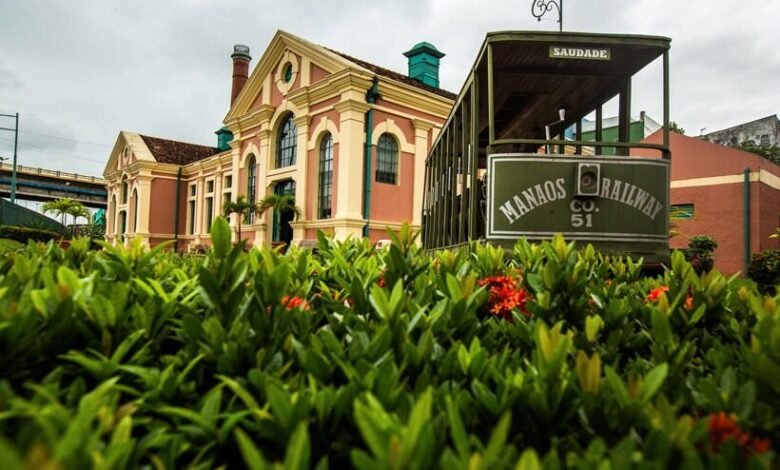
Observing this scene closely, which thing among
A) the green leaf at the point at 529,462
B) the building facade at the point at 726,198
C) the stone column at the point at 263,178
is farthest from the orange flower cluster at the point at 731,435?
the stone column at the point at 263,178

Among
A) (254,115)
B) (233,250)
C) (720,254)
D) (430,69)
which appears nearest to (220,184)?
(254,115)

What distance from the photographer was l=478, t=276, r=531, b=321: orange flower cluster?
70.3 inches

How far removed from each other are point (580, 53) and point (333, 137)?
13.6 meters

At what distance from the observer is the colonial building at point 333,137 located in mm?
17641

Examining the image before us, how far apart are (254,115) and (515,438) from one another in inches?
917

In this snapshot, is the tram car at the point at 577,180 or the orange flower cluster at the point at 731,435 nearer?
the orange flower cluster at the point at 731,435

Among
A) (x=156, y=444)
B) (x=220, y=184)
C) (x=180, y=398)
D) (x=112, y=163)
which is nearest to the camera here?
(x=156, y=444)

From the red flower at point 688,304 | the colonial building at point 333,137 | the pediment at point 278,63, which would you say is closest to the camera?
the red flower at point 688,304

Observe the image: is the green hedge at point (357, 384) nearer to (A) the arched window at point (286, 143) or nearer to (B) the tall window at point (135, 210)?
(A) the arched window at point (286, 143)

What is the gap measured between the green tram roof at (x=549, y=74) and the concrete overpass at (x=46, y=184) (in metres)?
60.9

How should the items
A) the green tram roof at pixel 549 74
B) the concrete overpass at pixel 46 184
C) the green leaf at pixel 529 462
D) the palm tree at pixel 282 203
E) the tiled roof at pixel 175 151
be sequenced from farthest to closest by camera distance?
the concrete overpass at pixel 46 184, the tiled roof at pixel 175 151, the palm tree at pixel 282 203, the green tram roof at pixel 549 74, the green leaf at pixel 529 462

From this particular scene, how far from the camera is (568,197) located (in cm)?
548

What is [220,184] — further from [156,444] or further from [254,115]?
[156,444]

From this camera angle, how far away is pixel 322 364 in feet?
3.32
